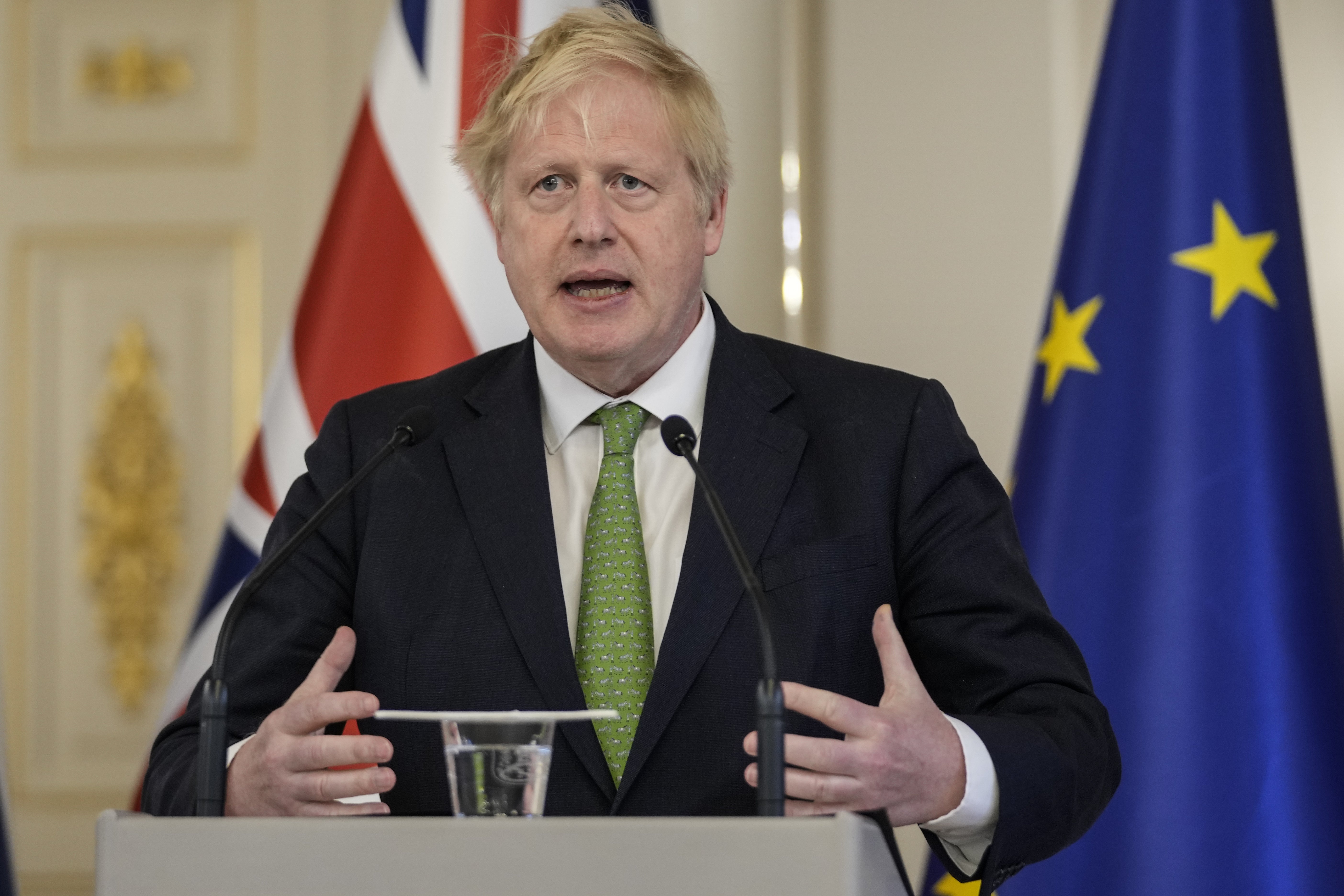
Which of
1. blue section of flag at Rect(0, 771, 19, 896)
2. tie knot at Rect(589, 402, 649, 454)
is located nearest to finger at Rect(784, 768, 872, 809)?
tie knot at Rect(589, 402, 649, 454)

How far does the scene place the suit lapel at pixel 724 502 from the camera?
147 centimetres

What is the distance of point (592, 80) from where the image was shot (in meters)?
1.65

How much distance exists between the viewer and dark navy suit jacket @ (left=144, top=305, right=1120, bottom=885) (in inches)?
58.1

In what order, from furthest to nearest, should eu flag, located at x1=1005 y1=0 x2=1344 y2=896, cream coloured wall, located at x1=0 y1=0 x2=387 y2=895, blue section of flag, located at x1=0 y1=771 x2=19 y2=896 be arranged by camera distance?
cream coloured wall, located at x1=0 y1=0 x2=387 y2=895 → blue section of flag, located at x1=0 y1=771 x2=19 y2=896 → eu flag, located at x1=1005 y1=0 x2=1344 y2=896

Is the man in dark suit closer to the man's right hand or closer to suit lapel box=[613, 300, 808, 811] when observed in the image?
suit lapel box=[613, 300, 808, 811]

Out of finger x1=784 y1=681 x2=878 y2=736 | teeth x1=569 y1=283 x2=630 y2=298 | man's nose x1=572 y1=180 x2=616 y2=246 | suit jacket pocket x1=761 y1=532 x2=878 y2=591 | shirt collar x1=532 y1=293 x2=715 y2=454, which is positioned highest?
man's nose x1=572 y1=180 x2=616 y2=246

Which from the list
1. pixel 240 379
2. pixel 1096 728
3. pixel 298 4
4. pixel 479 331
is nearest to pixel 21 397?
pixel 240 379

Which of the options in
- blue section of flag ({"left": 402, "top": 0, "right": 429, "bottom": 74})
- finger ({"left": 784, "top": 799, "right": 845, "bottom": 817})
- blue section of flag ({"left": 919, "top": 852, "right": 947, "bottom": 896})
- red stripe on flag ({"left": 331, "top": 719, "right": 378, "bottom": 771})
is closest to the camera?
finger ({"left": 784, "top": 799, "right": 845, "bottom": 817})

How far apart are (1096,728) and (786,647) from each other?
31cm

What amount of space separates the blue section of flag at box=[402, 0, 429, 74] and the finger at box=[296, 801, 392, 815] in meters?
1.58

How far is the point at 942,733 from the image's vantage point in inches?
48.1

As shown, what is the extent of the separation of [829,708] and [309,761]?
16.5 inches

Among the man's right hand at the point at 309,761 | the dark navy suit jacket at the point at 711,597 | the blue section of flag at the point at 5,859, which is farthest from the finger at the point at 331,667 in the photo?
the blue section of flag at the point at 5,859

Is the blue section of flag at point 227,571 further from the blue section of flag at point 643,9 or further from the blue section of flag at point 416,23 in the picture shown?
the blue section of flag at point 643,9
